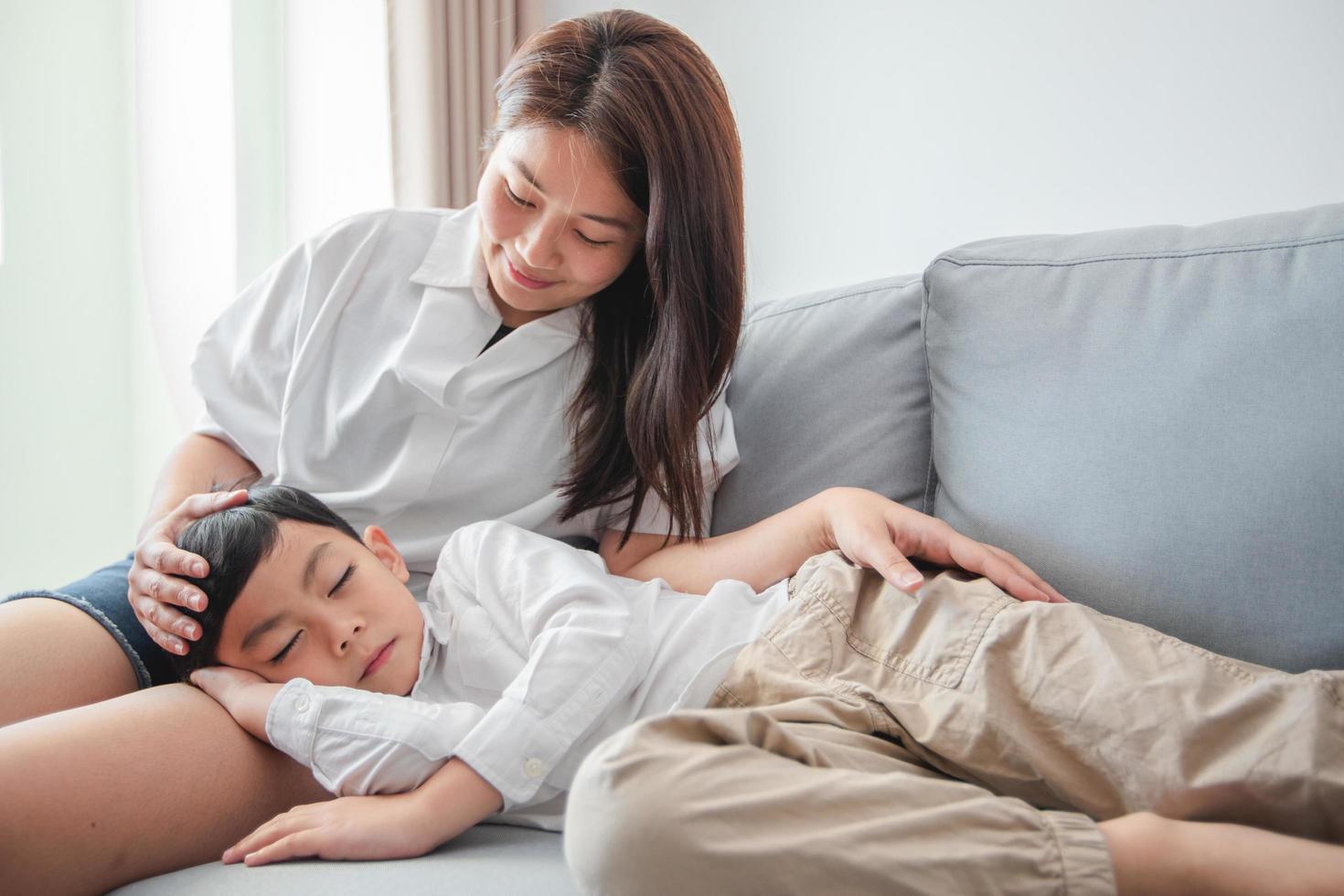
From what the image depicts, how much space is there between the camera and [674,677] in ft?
3.45

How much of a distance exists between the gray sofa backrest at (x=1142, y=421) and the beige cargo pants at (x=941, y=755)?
0.42 ft

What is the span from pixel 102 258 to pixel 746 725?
1926mm

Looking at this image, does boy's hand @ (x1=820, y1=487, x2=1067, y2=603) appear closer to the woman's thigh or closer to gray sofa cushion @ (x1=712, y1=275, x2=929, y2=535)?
gray sofa cushion @ (x1=712, y1=275, x2=929, y2=535)

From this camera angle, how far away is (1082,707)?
0.86 metres

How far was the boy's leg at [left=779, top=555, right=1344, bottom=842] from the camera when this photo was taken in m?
0.78

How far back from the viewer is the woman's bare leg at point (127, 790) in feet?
2.76

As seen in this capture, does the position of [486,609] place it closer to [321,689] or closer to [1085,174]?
[321,689]

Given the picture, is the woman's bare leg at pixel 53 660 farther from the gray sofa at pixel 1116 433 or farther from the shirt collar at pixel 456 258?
the shirt collar at pixel 456 258

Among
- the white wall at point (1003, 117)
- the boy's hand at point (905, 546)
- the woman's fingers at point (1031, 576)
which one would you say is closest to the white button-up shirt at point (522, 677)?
the boy's hand at point (905, 546)

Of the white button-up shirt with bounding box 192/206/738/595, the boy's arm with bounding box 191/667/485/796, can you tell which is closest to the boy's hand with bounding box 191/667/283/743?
the boy's arm with bounding box 191/667/485/796

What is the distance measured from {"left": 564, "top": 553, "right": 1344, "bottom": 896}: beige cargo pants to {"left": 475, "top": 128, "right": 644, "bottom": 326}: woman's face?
1.58 ft

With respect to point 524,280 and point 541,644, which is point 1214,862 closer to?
point 541,644

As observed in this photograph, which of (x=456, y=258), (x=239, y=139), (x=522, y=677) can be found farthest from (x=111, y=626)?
(x=239, y=139)

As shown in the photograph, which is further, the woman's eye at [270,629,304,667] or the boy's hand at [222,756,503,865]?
the woman's eye at [270,629,304,667]
